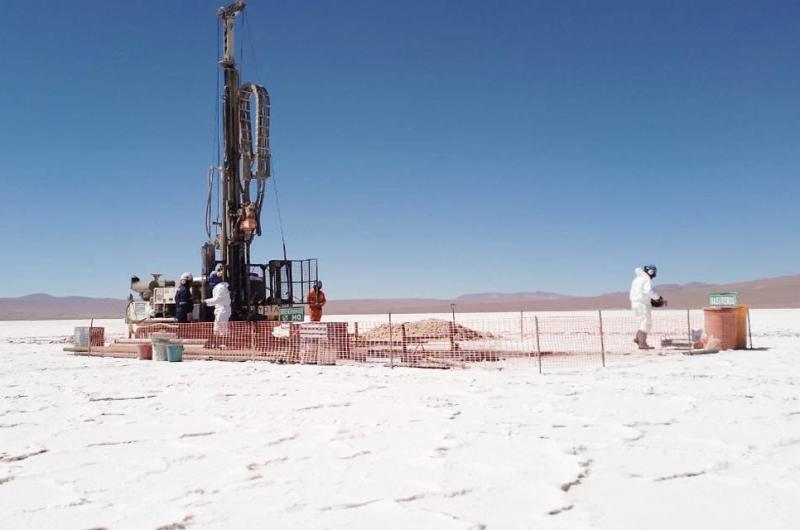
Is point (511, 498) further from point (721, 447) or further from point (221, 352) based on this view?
point (221, 352)

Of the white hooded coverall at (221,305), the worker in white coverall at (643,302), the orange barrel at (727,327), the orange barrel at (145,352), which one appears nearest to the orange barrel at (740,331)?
the orange barrel at (727,327)

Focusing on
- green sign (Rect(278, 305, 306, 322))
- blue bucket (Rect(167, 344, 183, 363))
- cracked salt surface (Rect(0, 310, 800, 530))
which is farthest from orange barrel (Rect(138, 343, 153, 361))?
cracked salt surface (Rect(0, 310, 800, 530))

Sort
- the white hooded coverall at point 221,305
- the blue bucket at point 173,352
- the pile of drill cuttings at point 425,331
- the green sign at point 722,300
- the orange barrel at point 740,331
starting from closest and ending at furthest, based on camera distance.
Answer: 1. the green sign at point 722,300
2. the orange barrel at point 740,331
3. the blue bucket at point 173,352
4. the white hooded coverall at point 221,305
5. the pile of drill cuttings at point 425,331

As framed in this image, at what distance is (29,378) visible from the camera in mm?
10281

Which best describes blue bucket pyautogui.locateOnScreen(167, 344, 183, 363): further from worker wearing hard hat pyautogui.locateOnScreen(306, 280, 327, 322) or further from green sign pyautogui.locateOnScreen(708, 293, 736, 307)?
green sign pyautogui.locateOnScreen(708, 293, 736, 307)

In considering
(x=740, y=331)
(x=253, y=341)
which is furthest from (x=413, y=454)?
(x=740, y=331)

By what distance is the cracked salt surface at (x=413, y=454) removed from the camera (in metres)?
3.50

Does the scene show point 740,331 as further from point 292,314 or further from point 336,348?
point 292,314

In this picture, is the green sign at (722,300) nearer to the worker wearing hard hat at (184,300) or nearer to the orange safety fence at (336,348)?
the orange safety fence at (336,348)

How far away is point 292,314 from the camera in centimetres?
1484

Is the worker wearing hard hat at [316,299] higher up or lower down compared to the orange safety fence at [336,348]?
higher up

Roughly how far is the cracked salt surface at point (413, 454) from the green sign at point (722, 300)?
349 centimetres

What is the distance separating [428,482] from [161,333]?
11920mm

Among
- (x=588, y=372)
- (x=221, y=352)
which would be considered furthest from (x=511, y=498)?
(x=221, y=352)
